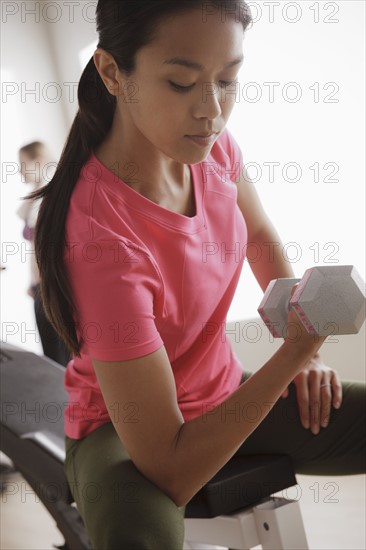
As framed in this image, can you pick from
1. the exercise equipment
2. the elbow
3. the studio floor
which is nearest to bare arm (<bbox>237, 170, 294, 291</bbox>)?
the exercise equipment

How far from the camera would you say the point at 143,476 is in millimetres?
942

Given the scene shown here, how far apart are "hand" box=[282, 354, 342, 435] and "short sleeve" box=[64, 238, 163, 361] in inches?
11.9

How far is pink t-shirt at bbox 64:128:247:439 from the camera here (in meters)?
0.92

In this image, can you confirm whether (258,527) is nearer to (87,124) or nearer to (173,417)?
(173,417)

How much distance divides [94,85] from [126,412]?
50 cm

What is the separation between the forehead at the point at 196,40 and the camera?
0.90 meters

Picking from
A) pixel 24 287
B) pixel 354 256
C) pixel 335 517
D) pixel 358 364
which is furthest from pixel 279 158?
pixel 24 287

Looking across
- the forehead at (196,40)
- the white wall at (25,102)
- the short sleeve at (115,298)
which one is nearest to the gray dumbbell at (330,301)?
the short sleeve at (115,298)

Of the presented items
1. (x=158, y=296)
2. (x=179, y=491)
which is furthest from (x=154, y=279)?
(x=179, y=491)

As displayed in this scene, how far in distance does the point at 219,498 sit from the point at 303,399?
197 mm

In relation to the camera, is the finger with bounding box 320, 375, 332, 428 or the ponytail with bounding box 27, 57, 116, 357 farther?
the finger with bounding box 320, 375, 332, 428

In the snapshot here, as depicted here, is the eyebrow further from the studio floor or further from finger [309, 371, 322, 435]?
the studio floor

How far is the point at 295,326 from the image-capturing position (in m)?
0.90

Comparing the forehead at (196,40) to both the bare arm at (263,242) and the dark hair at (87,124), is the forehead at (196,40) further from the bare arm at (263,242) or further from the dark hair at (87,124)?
the bare arm at (263,242)
